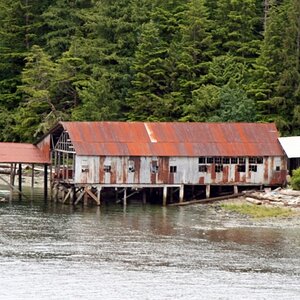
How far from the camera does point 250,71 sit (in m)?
79.2

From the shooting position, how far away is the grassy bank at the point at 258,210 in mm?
55844

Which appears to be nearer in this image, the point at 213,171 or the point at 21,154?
the point at 21,154

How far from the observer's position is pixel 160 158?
62406mm

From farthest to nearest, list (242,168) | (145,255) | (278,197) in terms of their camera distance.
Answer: (242,168) → (278,197) → (145,255)

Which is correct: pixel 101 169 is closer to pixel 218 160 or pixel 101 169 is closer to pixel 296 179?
pixel 218 160

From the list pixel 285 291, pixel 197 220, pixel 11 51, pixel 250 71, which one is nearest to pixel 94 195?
pixel 197 220

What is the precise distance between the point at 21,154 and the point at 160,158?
8260 millimetres

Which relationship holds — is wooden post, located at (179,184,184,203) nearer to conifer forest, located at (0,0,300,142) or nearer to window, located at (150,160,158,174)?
window, located at (150,160,158,174)

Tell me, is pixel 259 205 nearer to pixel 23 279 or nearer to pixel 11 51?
pixel 23 279

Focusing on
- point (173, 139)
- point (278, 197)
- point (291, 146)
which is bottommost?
point (278, 197)

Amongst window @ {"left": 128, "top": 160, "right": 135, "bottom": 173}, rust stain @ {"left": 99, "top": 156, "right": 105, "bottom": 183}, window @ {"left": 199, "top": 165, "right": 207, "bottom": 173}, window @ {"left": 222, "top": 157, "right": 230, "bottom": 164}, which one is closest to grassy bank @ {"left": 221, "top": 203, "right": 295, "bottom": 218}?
window @ {"left": 199, "top": 165, "right": 207, "bottom": 173}

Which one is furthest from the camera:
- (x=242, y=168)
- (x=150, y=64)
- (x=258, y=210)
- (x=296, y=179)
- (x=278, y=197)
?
(x=150, y=64)

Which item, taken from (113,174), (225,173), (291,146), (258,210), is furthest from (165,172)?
(291,146)

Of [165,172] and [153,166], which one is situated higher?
[153,166]
